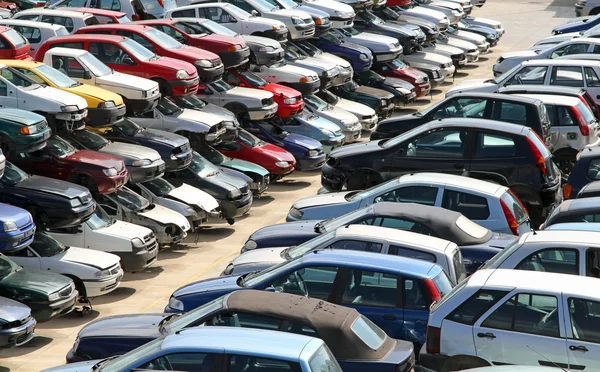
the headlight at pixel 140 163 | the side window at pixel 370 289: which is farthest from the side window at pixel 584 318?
the headlight at pixel 140 163

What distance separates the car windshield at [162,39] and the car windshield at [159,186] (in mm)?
5013

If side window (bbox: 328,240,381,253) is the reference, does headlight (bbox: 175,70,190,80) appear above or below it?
below

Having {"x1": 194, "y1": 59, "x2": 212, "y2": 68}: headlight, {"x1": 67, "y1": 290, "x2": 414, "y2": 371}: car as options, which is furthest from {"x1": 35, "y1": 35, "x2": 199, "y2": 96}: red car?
{"x1": 67, "y1": 290, "x2": 414, "y2": 371}: car

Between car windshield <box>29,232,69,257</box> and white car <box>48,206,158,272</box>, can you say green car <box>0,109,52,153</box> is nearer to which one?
white car <box>48,206,158,272</box>

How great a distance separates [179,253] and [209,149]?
3522 mm

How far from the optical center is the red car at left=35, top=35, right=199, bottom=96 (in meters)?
23.7

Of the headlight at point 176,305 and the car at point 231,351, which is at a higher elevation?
the car at point 231,351

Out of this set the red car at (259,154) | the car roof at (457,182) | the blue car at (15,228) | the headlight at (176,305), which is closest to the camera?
the headlight at (176,305)

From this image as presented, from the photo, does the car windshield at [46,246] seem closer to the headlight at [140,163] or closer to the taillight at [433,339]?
the headlight at [140,163]

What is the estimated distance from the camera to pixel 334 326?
34.1 feet

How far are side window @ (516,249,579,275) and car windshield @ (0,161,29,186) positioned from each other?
29.2ft

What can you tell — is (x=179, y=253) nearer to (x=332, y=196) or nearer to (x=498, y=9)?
(x=332, y=196)

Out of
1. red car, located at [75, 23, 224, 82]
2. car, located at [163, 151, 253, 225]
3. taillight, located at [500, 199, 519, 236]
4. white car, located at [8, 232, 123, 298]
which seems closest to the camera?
taillight, located at [500, 199, 519, 236]

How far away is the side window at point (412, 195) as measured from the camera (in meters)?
15.6
